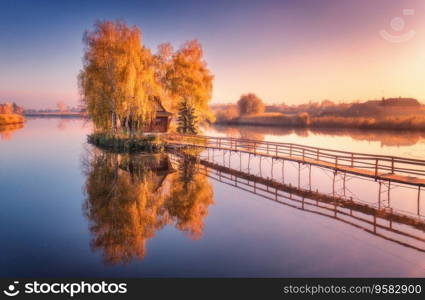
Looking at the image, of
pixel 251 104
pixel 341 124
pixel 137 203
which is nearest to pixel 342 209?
pixel 137 203

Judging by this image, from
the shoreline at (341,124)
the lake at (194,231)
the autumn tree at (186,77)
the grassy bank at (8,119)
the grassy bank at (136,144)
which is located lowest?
the lake at (194,231)

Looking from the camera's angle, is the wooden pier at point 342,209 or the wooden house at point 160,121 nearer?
the wooden pier at point 342,209

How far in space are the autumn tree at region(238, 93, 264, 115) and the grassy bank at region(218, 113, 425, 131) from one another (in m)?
8.98

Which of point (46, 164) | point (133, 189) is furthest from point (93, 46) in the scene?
point (133, 189)

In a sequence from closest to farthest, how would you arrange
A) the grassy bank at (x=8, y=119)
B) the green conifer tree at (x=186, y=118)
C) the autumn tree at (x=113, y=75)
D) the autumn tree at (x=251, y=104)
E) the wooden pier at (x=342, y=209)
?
the wooden pier at (x=342, y=209) < the autumn tree at (x=113, y=75) < the green conifer tree at (x=186, y=118) < the grassy bank at (x=8, y=119) < the autumn tree at (x=251, y=104)

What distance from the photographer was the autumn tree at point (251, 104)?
359ft

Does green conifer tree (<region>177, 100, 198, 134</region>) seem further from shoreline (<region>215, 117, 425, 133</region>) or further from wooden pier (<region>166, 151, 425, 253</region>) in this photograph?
shoreline (<region>215, 117, 425, 133</region>)

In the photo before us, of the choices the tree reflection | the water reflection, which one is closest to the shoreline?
the tree reflection

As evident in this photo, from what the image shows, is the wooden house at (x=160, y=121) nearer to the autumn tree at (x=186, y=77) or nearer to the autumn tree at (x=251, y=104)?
the autumn tree at (x=186, y=77)

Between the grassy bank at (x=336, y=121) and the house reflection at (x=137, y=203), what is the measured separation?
56.6 metres

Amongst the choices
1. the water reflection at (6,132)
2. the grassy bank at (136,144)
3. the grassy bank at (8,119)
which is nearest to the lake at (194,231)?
the grassy bank at (136,144)

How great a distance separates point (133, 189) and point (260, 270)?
10.9 metres

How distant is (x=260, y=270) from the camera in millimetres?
9047

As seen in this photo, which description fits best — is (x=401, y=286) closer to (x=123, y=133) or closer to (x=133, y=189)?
(x=133, y=189)
